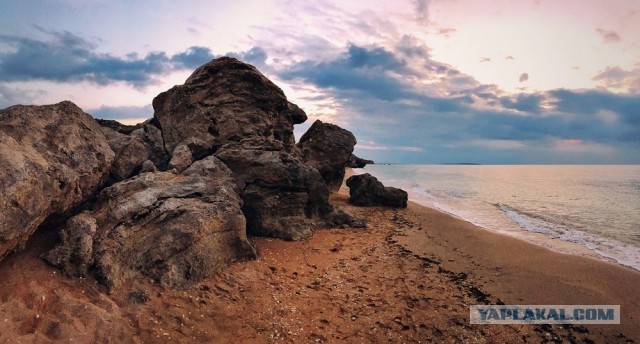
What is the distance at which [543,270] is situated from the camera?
43.8 feet

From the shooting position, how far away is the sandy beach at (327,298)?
795cm

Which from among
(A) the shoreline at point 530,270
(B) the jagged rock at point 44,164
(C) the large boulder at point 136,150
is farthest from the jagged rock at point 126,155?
(A) the shoreline at point 530,270

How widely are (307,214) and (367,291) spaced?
6999 millimetres

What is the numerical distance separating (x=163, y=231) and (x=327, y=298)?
528cm

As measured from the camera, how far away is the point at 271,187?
16.0 m

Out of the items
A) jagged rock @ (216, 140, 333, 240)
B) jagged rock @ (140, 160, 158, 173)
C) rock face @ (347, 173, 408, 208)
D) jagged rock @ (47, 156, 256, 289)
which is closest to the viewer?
jagged rock @ (47, 156, 256, 289)

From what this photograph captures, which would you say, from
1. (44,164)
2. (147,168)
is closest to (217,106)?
(147,168)

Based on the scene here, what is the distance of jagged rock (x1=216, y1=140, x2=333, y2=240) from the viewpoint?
15.4m

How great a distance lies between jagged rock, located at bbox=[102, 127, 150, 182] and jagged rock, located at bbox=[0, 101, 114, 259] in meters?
1.24

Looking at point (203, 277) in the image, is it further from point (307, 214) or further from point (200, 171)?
point (307, 214)

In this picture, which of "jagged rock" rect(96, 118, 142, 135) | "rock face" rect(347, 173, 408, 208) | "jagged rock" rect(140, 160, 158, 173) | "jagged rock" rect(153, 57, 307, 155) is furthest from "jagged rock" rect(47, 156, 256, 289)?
"rock face" rect(347, 173, 408, 208)

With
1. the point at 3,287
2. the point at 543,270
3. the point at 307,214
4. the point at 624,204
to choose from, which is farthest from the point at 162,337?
the point at 624,204

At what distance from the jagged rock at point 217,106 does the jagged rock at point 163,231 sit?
4.28 metres

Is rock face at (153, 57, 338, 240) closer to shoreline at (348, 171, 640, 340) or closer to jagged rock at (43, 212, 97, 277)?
jagged rock at (43, 212, 97, 277)
